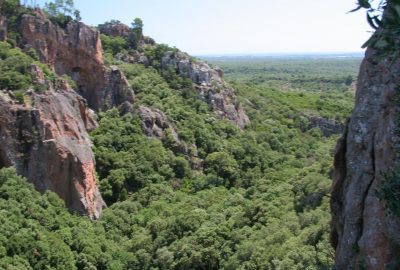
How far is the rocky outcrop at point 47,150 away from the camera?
4644cm

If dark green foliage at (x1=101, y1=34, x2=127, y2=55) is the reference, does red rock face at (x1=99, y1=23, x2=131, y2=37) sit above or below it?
above

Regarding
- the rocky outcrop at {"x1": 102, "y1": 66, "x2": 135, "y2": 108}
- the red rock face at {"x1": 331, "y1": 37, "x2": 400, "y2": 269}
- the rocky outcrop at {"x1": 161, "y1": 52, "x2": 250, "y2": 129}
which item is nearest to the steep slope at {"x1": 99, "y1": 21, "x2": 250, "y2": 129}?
the rocky outcrop at {"x1": 161, "y1": 52, "x2": 250, "y2": 129}

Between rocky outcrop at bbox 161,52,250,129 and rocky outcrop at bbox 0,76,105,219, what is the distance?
34499 mm

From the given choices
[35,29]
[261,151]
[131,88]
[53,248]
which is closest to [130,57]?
[131,88]

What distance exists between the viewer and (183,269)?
1719 inches

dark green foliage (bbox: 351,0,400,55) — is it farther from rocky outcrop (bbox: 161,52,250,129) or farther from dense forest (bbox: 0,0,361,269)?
rocky outcrop (bbox: 161,52,250,129)

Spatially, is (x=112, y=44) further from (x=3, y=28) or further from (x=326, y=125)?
(x=326, y=125)

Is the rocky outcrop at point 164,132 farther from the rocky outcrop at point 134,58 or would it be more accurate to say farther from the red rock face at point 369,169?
the red rock face at point 369,169

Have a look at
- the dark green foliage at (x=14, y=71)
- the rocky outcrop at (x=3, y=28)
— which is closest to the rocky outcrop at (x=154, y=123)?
the dark green foliage at (x=14, y=71)

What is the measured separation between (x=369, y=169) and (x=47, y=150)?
37478 millimetres

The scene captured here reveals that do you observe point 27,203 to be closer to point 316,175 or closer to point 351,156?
point 316,175

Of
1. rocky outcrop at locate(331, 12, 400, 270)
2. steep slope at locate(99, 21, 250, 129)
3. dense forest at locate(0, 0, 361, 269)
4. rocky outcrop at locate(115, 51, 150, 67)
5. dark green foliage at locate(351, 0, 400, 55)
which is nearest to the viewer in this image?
dark green foliage at locate(351, 0, 400, 55)

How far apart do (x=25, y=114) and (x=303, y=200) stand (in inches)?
1107

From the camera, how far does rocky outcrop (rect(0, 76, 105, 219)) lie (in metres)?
46.4
